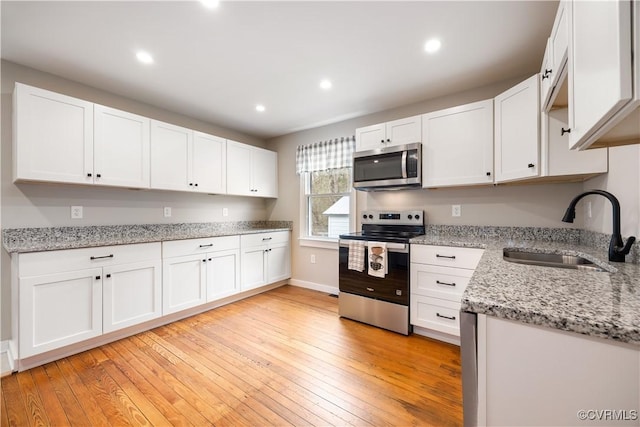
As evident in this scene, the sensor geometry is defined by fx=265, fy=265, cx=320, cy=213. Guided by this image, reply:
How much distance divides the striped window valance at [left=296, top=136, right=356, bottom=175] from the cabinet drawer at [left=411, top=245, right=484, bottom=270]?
1563 mm

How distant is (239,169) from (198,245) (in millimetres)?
1246

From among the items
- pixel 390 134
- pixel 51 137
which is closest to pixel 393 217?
pixel 390 134

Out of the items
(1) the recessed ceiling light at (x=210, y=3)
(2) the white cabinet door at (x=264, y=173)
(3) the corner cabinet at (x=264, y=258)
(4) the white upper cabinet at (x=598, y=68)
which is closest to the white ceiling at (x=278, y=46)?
(1) the recessed ceiling light at (x=210, y=3)

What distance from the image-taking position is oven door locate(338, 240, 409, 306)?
249 cm

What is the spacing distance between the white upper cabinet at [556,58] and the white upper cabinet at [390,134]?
3.49 ft

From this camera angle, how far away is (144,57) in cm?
214

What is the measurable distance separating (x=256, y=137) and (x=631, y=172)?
164 inches

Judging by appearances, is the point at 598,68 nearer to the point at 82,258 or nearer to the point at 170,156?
the point at 82,258

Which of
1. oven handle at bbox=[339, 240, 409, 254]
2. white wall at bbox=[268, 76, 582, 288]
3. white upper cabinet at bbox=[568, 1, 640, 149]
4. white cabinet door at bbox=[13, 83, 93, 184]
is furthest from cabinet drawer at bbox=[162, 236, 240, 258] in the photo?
white upper cabinet at bbox=[568, 1, 640, 149]

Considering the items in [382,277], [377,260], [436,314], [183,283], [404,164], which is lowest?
[436,314]

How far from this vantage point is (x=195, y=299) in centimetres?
290

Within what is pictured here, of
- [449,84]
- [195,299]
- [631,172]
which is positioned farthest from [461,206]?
[195,299]

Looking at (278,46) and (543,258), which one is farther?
(278,46)

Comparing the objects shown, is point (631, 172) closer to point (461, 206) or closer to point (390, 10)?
point (461, 206)
